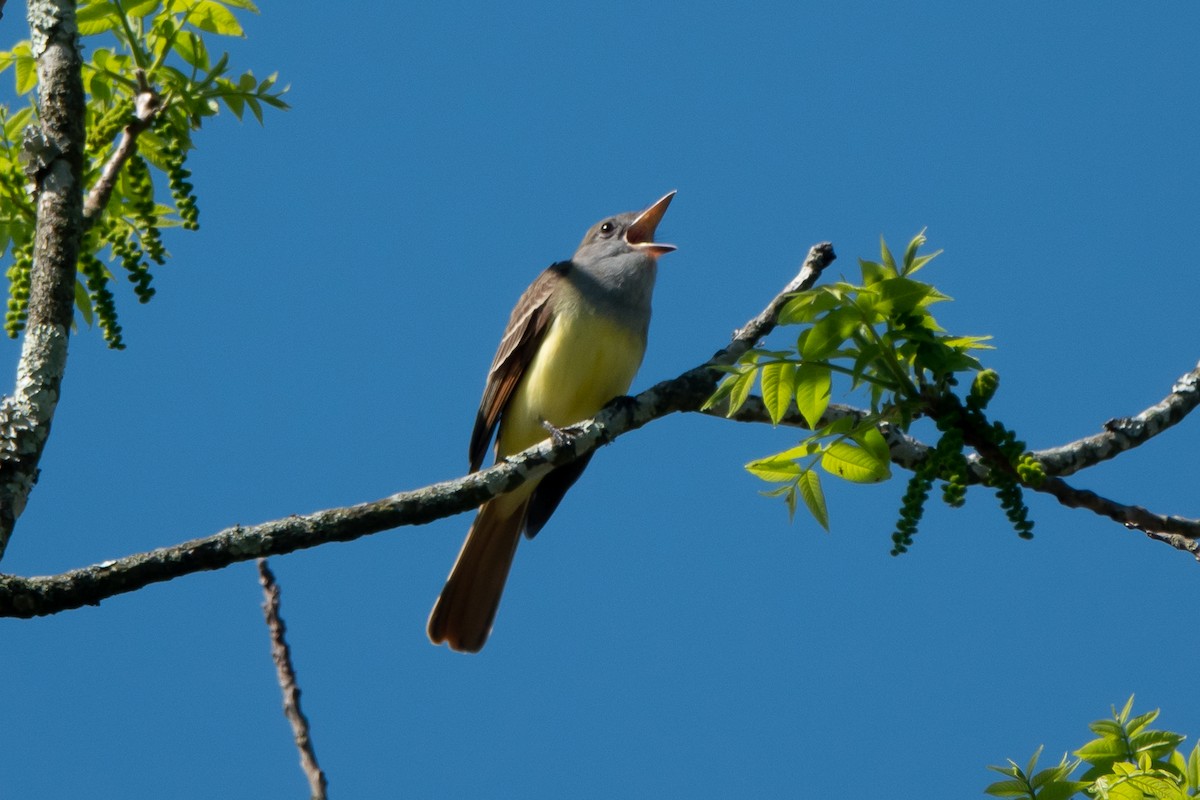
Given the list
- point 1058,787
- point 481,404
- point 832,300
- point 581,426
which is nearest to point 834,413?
point 581,426

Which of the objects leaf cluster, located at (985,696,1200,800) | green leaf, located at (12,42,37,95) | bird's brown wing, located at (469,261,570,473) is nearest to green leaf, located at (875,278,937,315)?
leaf cluster, located at (985,696,1200,800)

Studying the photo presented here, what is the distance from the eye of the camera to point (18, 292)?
4754 millimetres

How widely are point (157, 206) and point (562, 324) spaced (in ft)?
9.18

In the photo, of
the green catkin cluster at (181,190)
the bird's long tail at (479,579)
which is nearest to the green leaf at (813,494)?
the green catkin cluster at (181,190)

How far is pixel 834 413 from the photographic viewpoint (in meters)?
5.98

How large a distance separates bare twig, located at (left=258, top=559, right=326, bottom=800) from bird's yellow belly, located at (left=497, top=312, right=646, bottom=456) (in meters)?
3.49

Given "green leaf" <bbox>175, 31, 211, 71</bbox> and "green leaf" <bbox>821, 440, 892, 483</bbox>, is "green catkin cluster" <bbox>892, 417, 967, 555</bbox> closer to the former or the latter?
"green leaf" <bbox>821, 440, 892, 483</bbox>

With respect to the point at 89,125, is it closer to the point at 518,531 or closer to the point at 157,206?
the point at 157,206

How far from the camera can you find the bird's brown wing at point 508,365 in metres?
7.96

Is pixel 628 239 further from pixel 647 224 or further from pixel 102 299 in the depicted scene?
pixel 102 299

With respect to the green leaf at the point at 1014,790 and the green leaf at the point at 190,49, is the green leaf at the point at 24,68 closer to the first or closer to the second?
the green leaf at the point at 190,49

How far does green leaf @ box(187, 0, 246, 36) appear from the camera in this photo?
5289 mm

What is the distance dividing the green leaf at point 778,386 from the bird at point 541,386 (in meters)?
3.16

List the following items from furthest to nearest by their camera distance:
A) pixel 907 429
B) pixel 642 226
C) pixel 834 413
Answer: pixel 642 226 → pixel 834 413 → pixel 907 429
